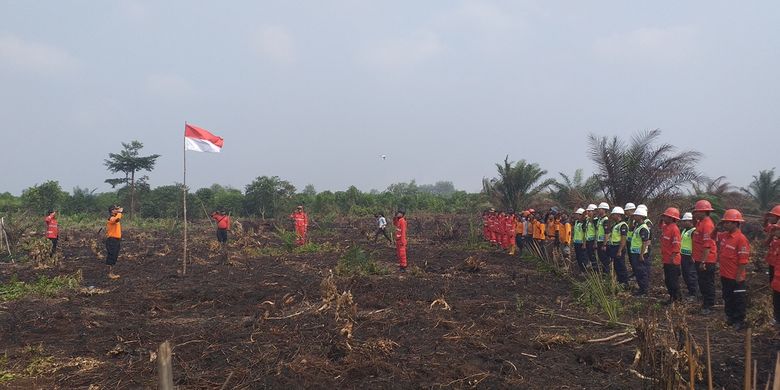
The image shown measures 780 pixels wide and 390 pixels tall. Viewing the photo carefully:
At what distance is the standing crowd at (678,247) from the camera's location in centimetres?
675

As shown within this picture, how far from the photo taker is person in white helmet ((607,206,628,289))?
391 inches

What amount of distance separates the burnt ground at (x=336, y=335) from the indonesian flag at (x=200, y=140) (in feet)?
10.0

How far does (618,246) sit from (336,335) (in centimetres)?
677

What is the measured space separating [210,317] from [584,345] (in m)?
5.36

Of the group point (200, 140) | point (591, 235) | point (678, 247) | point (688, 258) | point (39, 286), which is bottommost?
point (39, 286)

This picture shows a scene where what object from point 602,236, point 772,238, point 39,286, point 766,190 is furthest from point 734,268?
point 766,190

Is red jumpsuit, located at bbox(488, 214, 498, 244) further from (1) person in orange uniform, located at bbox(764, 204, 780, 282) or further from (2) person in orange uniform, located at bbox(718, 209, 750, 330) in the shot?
(1) person in orange uniform, located at bbox(764, 204, 780, 282)

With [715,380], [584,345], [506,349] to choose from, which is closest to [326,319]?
→ [506,349]

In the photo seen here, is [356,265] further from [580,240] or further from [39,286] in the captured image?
[39,286]

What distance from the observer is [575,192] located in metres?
16.8

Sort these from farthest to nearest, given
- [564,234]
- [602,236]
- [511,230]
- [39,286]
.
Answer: [511,230] < [564,234] < [602,236] < [39,286]

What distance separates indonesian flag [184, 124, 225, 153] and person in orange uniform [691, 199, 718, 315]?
33.5 ft

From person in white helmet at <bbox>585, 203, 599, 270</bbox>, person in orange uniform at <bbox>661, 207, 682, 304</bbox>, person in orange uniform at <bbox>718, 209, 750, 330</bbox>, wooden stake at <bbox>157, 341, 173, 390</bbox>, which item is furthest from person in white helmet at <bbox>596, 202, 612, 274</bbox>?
wooden stake at <bbox>157, 341, 173, 390</bbox>

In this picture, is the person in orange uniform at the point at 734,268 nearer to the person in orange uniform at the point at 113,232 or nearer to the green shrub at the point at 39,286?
the green shrub at the point at 39,286
